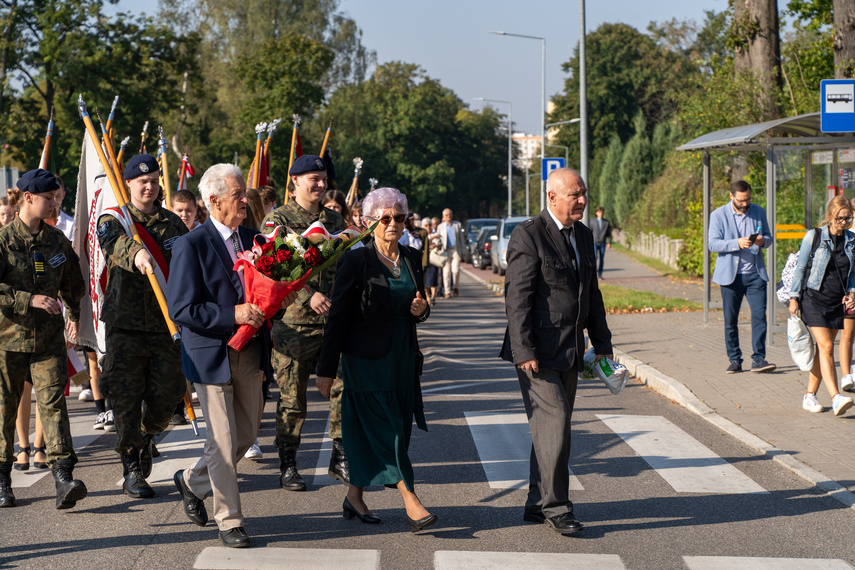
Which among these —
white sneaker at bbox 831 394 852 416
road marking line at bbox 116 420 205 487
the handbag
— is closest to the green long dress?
road marking line at bbox 116 420 205 487

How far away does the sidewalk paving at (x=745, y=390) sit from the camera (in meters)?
7.16

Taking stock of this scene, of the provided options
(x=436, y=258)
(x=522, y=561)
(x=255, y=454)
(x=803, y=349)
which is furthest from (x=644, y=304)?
(x=522, y=561)

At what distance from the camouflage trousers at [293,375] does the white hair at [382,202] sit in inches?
54.1

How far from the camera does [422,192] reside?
235 feet

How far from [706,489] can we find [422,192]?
2593 inches

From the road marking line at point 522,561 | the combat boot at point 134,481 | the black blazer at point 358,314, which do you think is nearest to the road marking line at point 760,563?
the road marking line at point 522,561

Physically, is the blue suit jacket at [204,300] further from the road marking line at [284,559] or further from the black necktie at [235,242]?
the road marking line at [284,559]

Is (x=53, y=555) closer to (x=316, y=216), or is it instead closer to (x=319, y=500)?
(x=319, y=500)

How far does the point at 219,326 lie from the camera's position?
5.17m

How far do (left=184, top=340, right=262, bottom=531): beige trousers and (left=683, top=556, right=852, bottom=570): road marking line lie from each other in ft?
7.74

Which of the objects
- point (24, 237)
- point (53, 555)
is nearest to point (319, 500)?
point (53, 555)

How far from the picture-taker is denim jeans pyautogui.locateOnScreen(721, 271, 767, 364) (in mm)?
10828

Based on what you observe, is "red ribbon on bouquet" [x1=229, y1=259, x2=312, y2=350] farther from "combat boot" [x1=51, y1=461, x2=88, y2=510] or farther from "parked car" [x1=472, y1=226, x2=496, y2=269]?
"parked car" [x1=472, y1=226, x2=496, y2=269]

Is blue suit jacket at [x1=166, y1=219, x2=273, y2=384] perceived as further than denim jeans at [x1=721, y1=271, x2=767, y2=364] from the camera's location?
No
